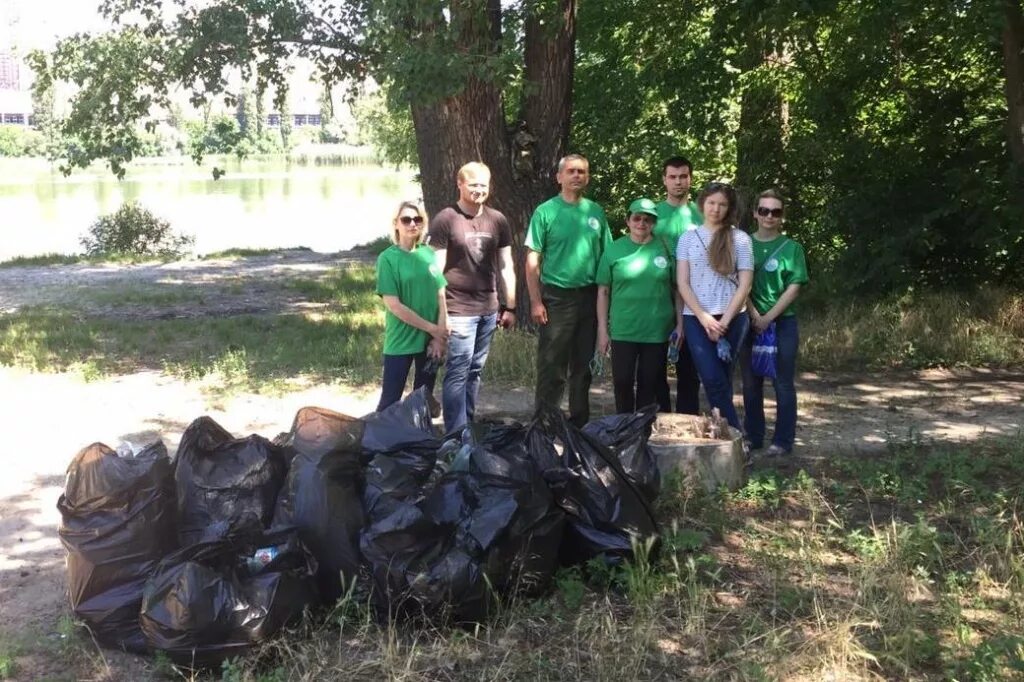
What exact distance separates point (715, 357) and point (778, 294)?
503 mm

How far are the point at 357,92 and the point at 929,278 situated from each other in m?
6.62

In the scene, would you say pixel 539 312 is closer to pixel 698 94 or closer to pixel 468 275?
pixel 468 275

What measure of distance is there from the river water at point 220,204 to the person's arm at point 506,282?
7.58 m

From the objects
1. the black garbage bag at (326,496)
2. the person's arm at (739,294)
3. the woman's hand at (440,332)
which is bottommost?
the black garbage bag at (326,496)

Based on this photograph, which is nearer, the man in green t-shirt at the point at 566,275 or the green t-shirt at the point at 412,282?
the green t-shirt at the point at 412,282

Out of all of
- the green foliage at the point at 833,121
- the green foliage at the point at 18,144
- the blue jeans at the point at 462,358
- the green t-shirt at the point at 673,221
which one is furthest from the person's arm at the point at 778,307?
the green foliage at the point at 18,144

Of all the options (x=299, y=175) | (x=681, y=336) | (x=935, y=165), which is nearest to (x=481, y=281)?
(x=681, y=336)

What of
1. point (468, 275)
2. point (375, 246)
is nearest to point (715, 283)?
point (468, 275)

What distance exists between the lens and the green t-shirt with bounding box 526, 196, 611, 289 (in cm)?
568

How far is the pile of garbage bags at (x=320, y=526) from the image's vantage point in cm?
359

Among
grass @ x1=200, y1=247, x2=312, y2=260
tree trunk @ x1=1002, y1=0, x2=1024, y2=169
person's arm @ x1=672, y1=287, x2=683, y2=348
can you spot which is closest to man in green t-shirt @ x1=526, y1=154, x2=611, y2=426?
person's arm @ x1=672, y1=287, x2=683, y2=348

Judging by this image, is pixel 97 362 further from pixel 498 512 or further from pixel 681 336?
pixel 498 512

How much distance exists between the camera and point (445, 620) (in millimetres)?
3689

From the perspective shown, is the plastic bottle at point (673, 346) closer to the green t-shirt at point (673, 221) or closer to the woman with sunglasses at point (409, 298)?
the green t-shirt at point (673, 221)
